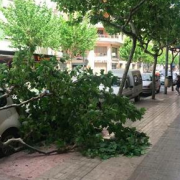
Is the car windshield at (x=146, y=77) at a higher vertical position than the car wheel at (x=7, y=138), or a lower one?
higher

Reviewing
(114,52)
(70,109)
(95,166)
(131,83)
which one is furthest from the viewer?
(114,52)

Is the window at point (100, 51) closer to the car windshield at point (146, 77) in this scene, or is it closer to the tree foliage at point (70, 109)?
the car windshield at point (146, 77)

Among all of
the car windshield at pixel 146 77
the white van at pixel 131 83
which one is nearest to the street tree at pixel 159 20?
the white van at pixel 131 83

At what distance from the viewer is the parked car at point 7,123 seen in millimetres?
6172

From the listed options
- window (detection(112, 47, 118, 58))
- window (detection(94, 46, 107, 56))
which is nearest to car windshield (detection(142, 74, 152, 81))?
window (detection(94, 46, 107, 56))

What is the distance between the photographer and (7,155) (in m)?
6.36

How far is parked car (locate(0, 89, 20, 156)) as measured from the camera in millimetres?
6172

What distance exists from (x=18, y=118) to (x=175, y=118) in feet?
20.3

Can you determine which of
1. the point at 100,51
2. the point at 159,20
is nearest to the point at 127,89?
the point at 159,20

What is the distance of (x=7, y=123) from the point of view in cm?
626

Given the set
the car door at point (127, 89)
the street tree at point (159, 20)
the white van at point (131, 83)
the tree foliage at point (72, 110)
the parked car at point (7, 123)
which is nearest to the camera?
the parked car at point (7, 123)

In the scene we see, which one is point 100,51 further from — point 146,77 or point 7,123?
point 7,123

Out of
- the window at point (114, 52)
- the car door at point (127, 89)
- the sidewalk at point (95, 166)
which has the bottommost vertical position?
the sidewalk at point (95, 166)

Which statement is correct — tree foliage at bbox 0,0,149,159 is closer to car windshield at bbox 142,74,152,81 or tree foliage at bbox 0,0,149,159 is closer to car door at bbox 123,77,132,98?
car door at bbox 123,77,132,98
